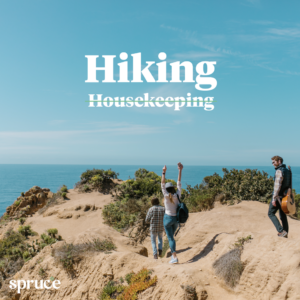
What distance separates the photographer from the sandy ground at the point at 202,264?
235 inches

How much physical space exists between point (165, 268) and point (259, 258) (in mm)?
2208

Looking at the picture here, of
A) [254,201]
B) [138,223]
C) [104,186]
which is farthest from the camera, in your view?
[104,186]

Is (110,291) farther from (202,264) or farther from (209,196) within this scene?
(209,196)

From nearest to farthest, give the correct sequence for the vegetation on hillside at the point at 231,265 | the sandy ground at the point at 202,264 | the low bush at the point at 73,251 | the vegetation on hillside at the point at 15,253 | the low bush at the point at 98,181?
the sandy ground at the point at 202,264 → the vegetation on hillside at the point at 231,265 → the low bush at the point at 73,251 → the vegetation on hillside at the point at 15,253 → the low bush at the point at 98,181

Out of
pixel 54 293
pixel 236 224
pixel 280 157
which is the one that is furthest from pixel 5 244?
pixel 280 157

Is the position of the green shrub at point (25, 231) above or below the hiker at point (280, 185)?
below

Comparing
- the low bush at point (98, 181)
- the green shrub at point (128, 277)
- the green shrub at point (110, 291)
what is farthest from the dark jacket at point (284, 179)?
the low bush at point (98, 181)

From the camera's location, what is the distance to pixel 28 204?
76.7 ft

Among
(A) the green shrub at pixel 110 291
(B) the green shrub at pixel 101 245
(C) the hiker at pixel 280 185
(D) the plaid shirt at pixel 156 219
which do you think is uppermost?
(C) the hiker at pixel 280 185

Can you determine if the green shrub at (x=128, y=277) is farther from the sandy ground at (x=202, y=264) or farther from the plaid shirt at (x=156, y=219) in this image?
the plaid shirt at (x=156, y=219)

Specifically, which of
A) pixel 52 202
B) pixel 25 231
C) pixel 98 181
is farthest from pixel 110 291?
pixel 98 181

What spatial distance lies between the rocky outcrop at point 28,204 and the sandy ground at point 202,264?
14389 mm

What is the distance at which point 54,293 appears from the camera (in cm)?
835

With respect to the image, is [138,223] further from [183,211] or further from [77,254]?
[183,211]
